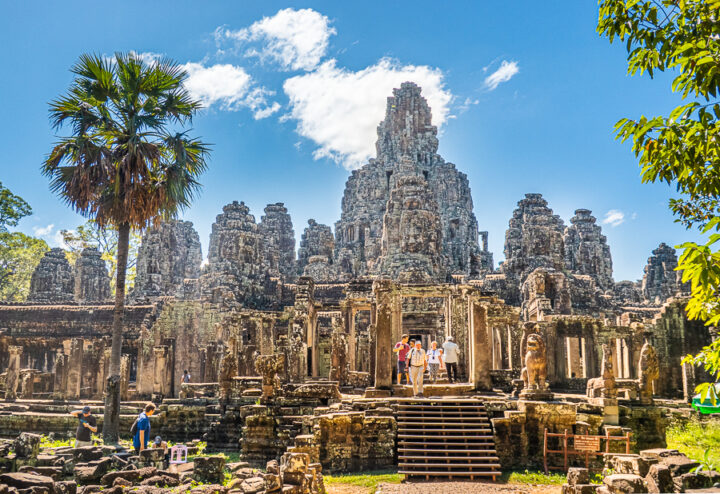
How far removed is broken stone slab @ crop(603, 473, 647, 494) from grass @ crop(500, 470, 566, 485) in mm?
3308

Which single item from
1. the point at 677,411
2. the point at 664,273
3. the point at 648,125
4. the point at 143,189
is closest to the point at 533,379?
the point at 677,411

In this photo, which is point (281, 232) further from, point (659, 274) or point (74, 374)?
point (74, 374)

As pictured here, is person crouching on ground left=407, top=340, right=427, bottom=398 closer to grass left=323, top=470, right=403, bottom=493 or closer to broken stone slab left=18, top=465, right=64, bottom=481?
grass left=323, top=470, right=403, bottom=493

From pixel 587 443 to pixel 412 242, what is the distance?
25596 mm

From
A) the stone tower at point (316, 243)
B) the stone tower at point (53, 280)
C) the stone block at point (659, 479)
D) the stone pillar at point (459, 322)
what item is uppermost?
the stone tower at point (316, 243)

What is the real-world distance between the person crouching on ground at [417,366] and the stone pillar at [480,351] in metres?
2.61

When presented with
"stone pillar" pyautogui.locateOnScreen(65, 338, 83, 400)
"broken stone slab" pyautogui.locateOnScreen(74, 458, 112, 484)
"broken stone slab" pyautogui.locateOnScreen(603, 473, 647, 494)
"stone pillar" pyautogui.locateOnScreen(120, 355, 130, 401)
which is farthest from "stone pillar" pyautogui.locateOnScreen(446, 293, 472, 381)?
"stone pillar" pyautogui.locateOnScreen(65, 338, 83, 400)

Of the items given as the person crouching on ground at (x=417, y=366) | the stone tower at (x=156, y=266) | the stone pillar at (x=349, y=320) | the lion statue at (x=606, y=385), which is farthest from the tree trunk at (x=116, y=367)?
the stone tower at (x=156, y=266)

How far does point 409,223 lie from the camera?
38000mm

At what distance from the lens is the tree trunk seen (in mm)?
16547

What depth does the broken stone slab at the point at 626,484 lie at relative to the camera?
8219 mm

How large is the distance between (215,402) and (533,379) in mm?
10854

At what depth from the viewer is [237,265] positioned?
40.5 m

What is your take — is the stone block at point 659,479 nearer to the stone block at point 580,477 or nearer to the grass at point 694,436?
the stone block at point 580,477
